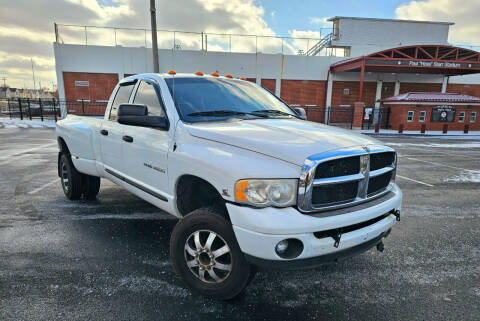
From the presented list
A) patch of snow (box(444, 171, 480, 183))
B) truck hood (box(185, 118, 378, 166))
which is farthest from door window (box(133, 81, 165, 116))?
patch of snow (box(444, 171, 480, 183))

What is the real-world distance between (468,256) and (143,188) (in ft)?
12.7

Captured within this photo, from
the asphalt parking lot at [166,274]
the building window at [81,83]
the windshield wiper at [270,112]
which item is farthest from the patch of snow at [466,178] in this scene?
the building window at [81,83]

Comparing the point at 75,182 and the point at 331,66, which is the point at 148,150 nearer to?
the point at 75,182

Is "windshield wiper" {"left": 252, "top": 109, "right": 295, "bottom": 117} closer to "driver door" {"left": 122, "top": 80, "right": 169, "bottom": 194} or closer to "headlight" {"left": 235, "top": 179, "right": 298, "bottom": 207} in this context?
"driver door" {"left": 122, "top": 80, "right": 169, "bottom": 194}

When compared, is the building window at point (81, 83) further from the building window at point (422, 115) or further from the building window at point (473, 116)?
the building window at point (473, 116)

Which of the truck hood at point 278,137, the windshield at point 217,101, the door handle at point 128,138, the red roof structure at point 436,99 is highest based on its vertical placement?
the red roof structure at point 436,99

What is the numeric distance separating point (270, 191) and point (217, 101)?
1592mm

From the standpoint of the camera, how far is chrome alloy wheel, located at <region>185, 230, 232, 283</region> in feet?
8.23

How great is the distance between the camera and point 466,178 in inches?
301

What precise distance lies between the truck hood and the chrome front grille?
93 mm

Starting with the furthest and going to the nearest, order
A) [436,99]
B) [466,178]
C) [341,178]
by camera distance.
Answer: [436,99], [466,178], [341,178]

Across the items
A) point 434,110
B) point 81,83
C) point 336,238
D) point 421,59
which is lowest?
point 336,238

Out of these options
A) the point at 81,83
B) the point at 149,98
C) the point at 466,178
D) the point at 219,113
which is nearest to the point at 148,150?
the point at 149,98

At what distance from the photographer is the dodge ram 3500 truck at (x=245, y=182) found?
221 centimetres
